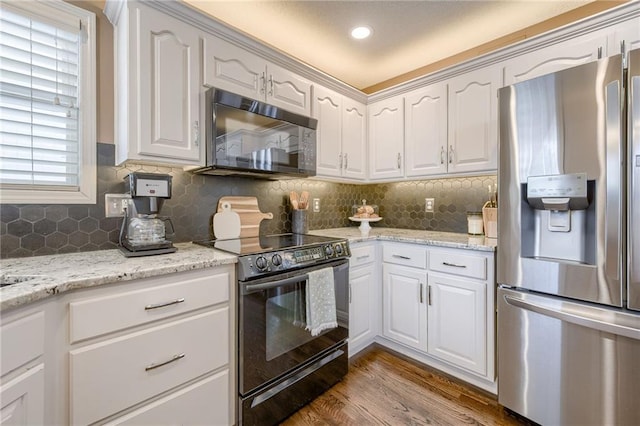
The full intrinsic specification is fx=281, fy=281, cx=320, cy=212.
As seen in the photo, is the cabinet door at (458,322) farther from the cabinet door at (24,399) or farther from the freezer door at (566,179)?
the cabinet door at (24,399)

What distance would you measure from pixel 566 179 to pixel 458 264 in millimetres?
767

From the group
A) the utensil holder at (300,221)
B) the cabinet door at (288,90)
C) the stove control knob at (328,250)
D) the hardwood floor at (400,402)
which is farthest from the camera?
the utensil holder at (300,221)

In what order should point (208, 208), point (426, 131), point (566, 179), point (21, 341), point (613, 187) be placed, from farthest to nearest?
point (426, 131) → point (208, 208) → point (566, 179) → point (613, 187) → point (21, 341)

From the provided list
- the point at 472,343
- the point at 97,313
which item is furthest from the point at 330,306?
the point at 97,313

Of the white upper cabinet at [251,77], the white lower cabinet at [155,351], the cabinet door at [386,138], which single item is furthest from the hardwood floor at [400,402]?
the white upper cabinet at [251,77]

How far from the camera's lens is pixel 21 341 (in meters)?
0.85

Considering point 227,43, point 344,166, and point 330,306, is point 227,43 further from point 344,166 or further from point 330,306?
point 330,306

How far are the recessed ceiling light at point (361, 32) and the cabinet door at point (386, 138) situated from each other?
0.60 meters

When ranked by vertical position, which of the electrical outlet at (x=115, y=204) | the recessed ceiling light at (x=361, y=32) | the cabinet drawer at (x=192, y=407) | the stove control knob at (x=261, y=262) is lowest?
the cabinet drawer at (x=192, y=407)

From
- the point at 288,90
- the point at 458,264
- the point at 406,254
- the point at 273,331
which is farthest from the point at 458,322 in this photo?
the point at 288,90

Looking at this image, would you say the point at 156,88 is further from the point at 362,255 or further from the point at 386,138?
the point at 386,138

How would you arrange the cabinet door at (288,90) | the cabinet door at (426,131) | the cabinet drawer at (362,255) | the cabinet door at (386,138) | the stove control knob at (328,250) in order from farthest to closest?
the cabinet door at (386,138) → the cabinet door at (426,131) → the cabinet drawer at (362,255) → the cabinet door at (288,90) → the stove control knob at (328,250)

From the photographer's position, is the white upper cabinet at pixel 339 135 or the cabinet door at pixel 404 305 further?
the white upper cabinet at pixel 339 135

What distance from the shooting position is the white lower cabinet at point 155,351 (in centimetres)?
102
